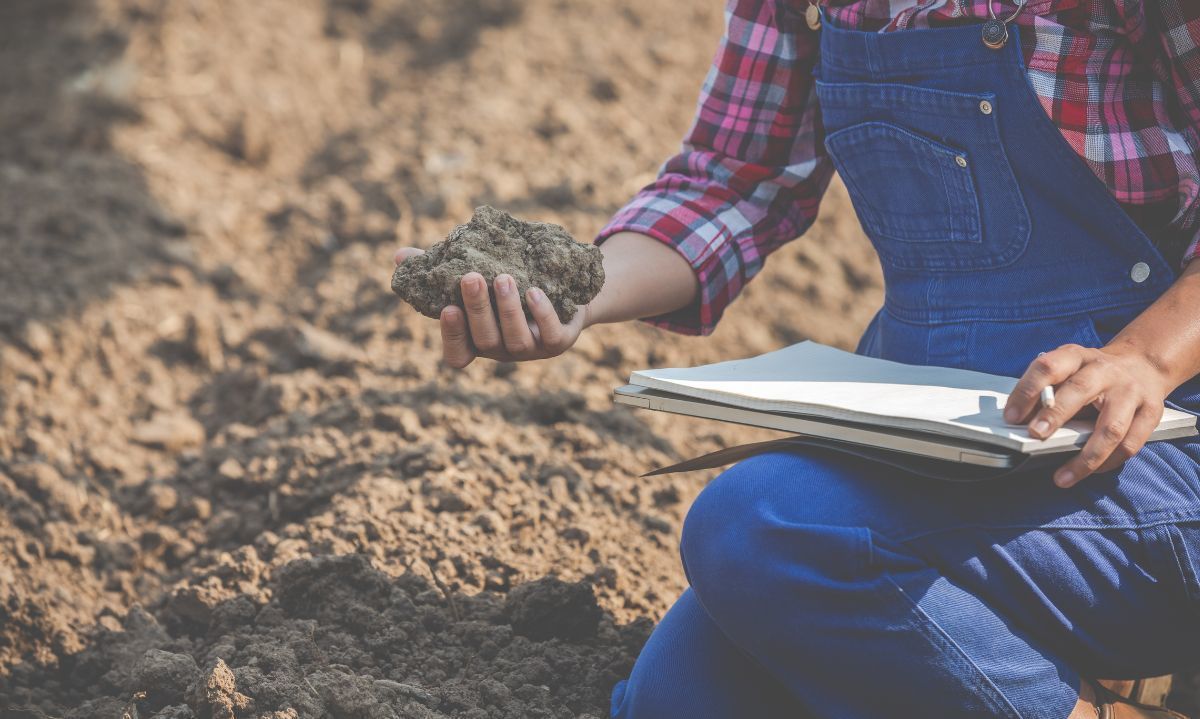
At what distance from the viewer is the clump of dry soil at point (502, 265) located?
5.05 ft

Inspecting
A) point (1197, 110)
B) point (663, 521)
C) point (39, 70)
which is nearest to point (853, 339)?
point (663, 521)

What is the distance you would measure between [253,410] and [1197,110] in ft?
7.09

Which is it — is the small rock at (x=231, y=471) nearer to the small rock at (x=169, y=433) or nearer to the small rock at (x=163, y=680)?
the small rock at (x=169, y=433)

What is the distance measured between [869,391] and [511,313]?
477 millimetres

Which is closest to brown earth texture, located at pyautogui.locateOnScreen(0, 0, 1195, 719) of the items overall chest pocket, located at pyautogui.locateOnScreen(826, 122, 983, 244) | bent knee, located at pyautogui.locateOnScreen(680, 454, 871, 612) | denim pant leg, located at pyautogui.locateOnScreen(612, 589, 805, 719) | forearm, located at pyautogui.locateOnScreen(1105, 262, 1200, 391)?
denim pant leg, located at pyautogui.locateOnScreen(612, 589, 805, 719)

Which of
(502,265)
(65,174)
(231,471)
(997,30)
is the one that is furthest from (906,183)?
(65,174)

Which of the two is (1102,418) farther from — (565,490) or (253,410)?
(253,410)

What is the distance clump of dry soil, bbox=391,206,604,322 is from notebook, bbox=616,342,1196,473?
0.17m

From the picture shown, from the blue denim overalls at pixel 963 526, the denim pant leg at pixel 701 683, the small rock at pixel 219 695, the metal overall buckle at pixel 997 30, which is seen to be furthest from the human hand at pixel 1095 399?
the small rock at pixel 219 695

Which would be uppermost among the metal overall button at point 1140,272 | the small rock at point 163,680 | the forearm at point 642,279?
the forearm at point 642,279

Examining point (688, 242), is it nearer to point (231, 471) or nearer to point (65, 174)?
point (231, 471)

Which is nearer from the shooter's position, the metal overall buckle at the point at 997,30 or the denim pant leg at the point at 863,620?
the denim pant leg at the point at 863,620

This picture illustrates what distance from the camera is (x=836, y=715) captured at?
1455 mm

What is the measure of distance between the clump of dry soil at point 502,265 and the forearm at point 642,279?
0.09 m
